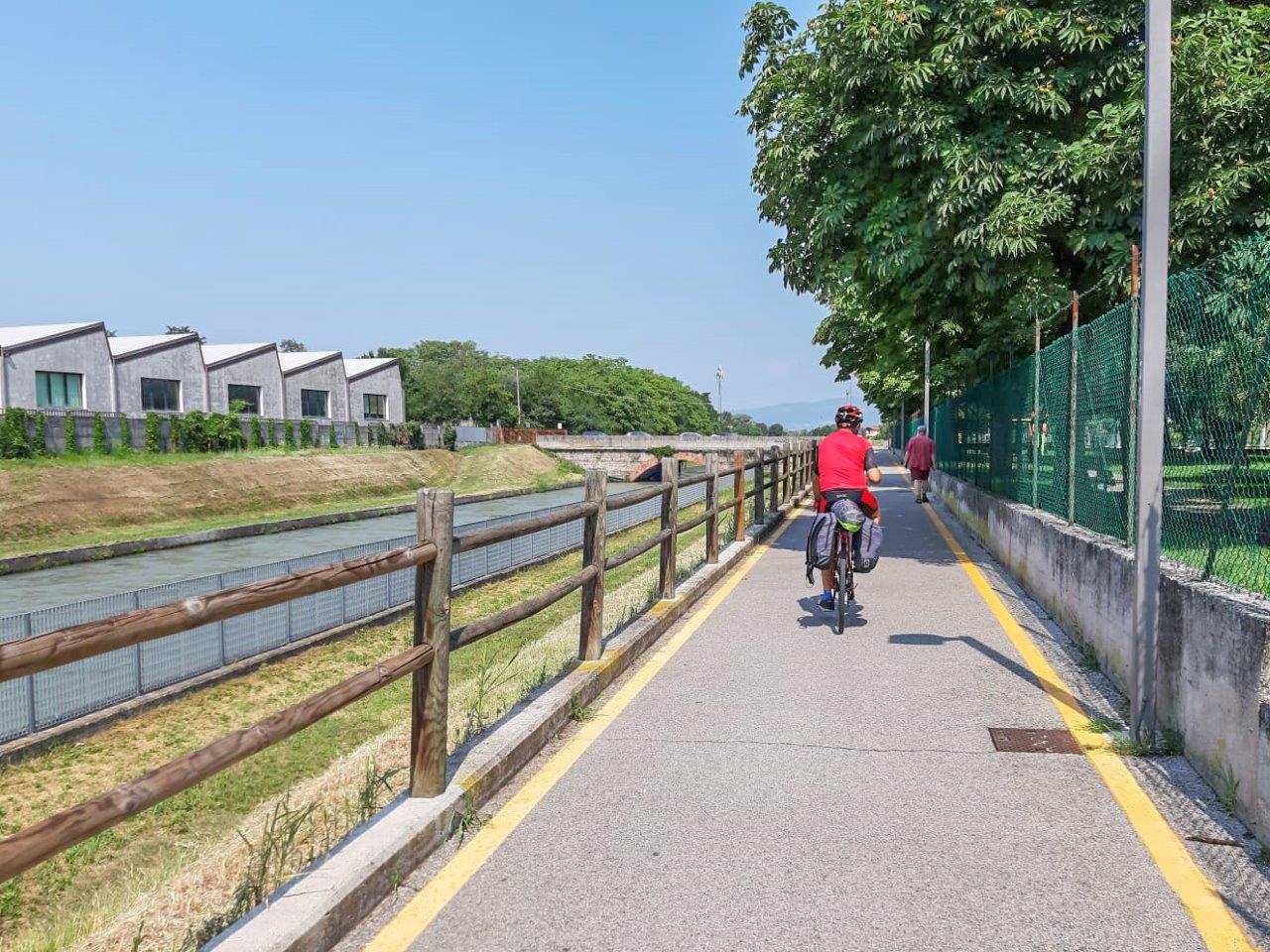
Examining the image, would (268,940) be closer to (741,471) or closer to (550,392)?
(741,471)

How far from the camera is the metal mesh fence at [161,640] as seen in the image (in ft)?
42.0

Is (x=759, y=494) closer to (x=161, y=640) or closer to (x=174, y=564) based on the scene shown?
(x=161, y=640)

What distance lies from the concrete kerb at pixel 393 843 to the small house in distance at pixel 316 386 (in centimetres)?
7062

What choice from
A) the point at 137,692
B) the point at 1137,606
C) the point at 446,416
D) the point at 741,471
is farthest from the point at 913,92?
the point at 446,416

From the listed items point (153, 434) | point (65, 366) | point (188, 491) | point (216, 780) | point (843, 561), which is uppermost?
point (65, 366)

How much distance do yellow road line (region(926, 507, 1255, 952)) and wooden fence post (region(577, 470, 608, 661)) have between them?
3.02 meters

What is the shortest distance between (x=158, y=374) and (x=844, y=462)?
57809 mm

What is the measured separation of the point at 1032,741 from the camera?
5.95 metres

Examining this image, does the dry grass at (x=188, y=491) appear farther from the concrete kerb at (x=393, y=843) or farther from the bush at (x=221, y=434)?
the concrete kerb at (x=393, y=843)

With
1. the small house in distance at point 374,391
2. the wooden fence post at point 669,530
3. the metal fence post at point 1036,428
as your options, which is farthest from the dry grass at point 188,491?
the metal fence post at point 1036,428

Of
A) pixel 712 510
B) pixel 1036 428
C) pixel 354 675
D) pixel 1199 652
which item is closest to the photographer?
pixel 354 675

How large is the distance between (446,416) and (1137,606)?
401 ft

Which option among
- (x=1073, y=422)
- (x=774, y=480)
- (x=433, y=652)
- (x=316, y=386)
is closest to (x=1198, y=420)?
(x=1073, y=422)

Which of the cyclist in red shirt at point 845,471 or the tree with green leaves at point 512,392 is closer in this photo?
the cyclist in red shirt at point 845,471
